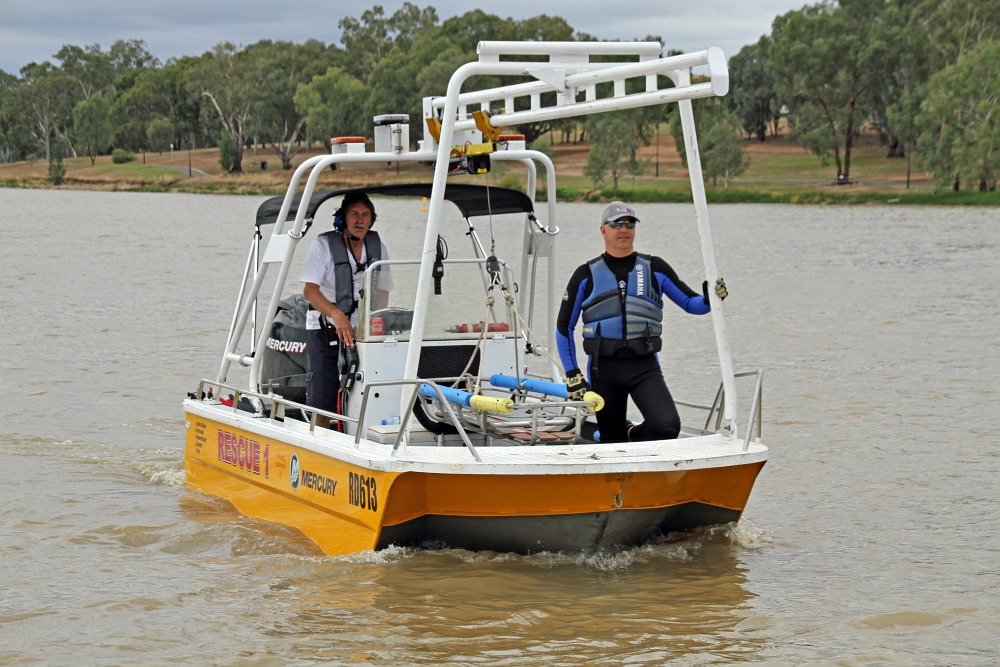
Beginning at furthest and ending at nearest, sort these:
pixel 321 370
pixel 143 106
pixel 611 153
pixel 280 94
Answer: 1. pixel 143 106
2. pixel 280 94
3. pixel 611 153
4. pixel 321 370

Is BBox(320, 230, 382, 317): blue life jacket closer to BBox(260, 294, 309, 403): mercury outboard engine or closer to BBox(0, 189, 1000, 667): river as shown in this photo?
BBox(260, 294, 309, 403): mercury outboard engine

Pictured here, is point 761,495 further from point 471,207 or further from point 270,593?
point 270,593

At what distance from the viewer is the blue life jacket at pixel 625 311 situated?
7.85m

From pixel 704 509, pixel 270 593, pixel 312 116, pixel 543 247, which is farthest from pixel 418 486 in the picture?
pixel 312 116

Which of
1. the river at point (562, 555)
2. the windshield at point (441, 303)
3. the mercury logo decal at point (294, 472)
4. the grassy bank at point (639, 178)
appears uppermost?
the grassy bank at point (639, 178)

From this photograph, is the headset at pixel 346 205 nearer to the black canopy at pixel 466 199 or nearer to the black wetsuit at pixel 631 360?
the black canopy at pixel 466 199

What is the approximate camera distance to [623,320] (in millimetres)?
7852

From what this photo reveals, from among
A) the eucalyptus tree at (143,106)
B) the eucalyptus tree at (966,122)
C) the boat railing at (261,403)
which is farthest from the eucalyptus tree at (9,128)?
the boat railing at (261,403)

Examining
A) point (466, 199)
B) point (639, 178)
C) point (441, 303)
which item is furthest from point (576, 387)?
point (639, 178)

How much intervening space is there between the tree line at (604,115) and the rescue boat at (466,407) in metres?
61.3

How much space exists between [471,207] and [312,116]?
3717 inches

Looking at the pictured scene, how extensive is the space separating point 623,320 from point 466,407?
112cm

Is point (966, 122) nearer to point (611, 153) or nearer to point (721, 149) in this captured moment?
point (721, 149)

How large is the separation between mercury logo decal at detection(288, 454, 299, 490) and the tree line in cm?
6236
